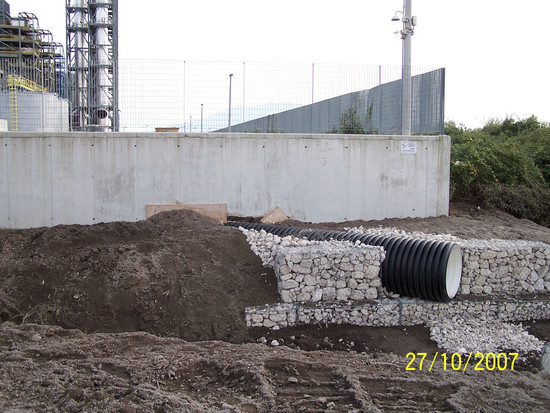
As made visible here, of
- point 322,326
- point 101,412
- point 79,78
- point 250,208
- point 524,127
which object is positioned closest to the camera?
point 101,412

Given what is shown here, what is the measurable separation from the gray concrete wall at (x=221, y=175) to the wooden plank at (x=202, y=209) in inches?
5.4

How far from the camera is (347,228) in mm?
10398

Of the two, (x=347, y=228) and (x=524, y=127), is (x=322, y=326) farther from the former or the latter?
(x=524, y=127)

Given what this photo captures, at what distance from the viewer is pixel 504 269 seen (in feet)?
26.4

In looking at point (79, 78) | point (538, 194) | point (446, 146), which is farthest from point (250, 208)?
point (79, 78)

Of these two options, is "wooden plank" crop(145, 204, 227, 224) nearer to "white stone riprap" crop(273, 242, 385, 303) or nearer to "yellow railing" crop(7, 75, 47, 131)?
"white stone riprap" crop(273, 242, 385, 303)

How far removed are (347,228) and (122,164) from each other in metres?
5.28

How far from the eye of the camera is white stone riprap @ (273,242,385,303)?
7.19 metres

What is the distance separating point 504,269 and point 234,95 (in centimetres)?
768

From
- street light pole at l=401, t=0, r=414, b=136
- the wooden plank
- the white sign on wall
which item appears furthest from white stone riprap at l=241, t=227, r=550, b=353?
street light pole at l=401, t=0, r=414, b=136

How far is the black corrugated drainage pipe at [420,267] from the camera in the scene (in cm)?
712

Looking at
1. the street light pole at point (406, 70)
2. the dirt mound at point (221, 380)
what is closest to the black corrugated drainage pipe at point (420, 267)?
the dirt mound at point (221, 380)

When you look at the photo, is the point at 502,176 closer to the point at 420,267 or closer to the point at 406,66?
the point at 406,66
